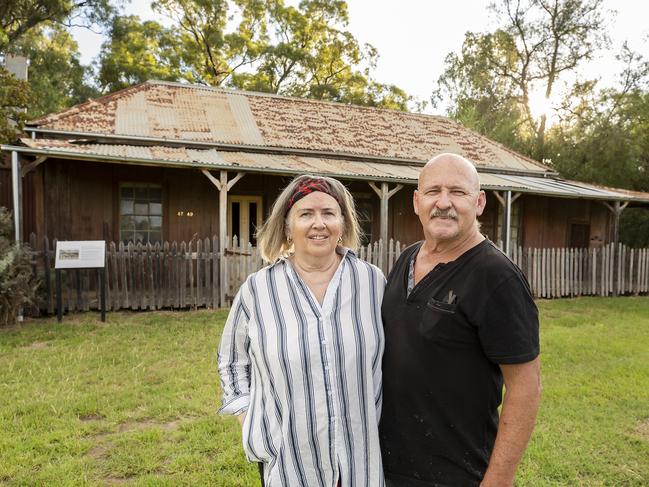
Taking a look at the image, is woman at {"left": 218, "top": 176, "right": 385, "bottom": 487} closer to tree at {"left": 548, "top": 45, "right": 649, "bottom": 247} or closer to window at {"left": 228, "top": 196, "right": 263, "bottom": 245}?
window at {"left": 228, "top": 196, "right": 263, "bottom": 245}

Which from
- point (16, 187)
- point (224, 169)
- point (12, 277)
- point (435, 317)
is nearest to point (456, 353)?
point (435, 317)

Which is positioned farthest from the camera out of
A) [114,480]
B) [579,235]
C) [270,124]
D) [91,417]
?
[579,235]

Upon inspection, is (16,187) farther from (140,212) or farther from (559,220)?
(559,220)

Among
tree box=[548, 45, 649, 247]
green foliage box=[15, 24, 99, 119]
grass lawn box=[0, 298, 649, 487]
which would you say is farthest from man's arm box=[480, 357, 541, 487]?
green foliage box=[15, 24, 99, 119]

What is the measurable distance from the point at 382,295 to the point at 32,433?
11.7 feet

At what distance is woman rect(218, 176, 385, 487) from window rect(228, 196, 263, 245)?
396 inches

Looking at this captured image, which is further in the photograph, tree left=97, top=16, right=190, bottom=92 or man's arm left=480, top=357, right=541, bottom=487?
tree left=97, top=16, right=190, bottom=92

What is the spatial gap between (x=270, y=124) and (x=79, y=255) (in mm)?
7030

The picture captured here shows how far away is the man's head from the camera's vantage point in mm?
1748

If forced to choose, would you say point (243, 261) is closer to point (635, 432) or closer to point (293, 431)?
point (635, 432)

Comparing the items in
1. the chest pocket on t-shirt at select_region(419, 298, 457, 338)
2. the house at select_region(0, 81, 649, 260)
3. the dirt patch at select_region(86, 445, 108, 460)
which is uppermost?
the house at select_region(0, 81, 649, 260)

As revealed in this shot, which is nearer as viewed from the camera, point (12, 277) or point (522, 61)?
point (12, 277)

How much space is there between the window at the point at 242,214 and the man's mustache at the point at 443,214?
10.4 metres

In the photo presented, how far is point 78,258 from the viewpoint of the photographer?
7.77 metres
